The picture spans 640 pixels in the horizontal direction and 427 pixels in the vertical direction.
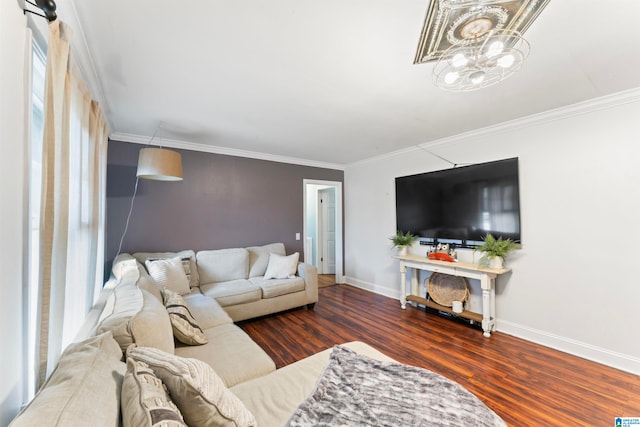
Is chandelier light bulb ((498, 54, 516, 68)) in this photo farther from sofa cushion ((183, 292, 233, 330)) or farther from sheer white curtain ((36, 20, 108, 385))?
sofa cushion ((183, 292, 233, 330))

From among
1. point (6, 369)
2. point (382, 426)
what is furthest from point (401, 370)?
point (6, 369)

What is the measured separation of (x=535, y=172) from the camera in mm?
2746

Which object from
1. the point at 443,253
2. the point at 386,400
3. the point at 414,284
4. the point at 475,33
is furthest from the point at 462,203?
the point at 386,400

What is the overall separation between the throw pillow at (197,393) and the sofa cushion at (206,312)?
120cm

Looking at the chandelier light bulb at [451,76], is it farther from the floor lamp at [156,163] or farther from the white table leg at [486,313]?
the floor lamp at [156,163]

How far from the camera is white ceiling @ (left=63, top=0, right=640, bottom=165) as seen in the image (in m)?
1.35

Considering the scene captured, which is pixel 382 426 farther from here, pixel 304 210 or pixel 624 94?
pixel 304 210

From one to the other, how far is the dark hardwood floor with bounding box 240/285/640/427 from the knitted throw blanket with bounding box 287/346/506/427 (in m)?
0.96

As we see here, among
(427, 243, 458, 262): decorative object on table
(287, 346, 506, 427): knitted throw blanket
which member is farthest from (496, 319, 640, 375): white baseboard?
(287, 346, 506, 427): knitted throw blanket

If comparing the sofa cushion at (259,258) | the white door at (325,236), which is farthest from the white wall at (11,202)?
the white door at (325,236)

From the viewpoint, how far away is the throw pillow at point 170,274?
9.06 ft

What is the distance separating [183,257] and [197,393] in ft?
9.03

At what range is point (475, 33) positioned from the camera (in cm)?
147

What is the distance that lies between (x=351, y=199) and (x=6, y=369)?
15.2 ft
